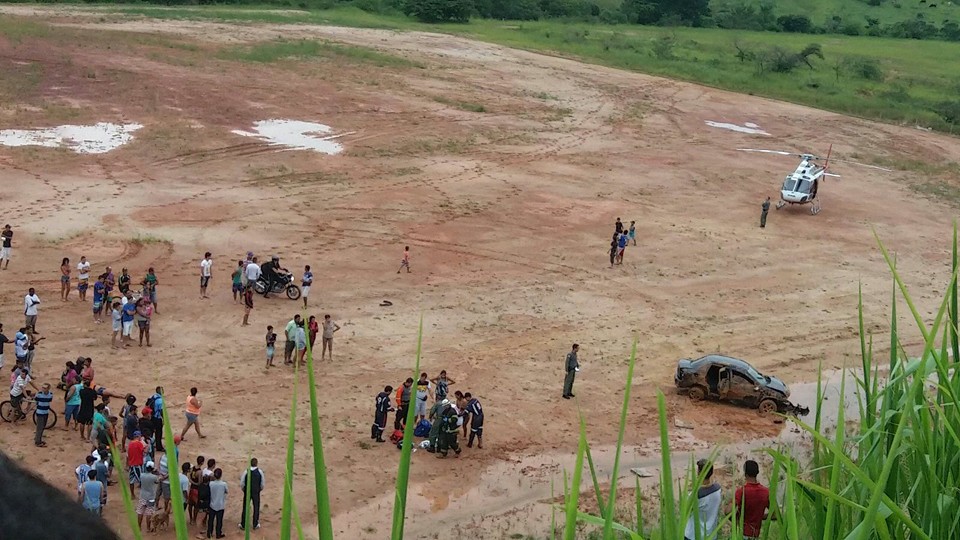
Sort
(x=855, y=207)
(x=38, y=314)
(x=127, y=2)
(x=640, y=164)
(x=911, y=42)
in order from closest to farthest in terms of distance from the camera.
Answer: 1. (x=38, y=314)
2. (x=855, y=207)
3. (x=640, y=164)
4. (x=127, y=2)
5. (x=911, y=42)

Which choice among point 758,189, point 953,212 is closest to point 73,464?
point 758,189

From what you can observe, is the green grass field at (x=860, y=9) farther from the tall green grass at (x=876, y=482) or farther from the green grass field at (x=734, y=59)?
the tall green grass at (x=876, y=482)

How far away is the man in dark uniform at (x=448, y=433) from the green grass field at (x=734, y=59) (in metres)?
49.6

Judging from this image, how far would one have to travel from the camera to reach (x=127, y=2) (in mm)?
70750

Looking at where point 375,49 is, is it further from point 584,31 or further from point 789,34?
point 789,34

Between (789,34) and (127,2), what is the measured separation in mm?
52257

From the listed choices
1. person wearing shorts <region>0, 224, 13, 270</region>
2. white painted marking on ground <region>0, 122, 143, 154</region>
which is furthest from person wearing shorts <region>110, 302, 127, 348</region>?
white painted marking on ground <region>0, 122, 143, 154</region>

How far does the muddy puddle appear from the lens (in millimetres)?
17766

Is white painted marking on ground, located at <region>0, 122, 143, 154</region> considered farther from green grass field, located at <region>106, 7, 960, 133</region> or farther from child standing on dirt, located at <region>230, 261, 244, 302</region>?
green grass field, located at <region>106, 7, 960, 133</region>

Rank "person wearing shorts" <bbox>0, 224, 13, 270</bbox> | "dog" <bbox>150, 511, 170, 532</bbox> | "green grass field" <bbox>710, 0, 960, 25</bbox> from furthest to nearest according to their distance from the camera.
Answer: "green grass field" <bbox>710, 0, 960, 25</bbox> < "person wearing shorts" <bbox>0, 224, 13, 270</bbox> < "dog" <bbox>150, 511, 170, 532</bbox>

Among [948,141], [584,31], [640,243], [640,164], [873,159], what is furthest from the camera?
[584,31]

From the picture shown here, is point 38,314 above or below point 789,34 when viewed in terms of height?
below

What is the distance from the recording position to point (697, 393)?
2431cm

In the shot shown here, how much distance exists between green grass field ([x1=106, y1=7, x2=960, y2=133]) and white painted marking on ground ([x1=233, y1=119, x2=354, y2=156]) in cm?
2324
